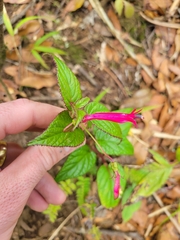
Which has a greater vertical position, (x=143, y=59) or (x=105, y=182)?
(x=143, y=59)

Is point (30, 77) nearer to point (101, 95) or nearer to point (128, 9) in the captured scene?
point (101, 95)

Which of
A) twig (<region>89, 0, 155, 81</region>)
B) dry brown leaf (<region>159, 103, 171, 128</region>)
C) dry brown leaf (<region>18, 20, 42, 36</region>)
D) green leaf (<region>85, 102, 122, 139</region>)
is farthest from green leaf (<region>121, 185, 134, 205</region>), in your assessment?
dry brown leaf (<region>18, 20, 42, 36</region>)

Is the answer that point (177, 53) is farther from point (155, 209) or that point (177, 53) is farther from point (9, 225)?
point (9, 225)

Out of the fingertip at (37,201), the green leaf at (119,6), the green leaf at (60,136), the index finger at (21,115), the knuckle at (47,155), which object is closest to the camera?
the green leaf at (60,136)

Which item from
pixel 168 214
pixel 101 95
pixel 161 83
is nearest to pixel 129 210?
pixel 168 214

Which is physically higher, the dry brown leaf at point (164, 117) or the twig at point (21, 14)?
the twig at point (21, 14)

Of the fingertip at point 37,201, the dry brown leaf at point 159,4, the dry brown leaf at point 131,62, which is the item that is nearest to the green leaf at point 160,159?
the dry brown leaf at point 131,62

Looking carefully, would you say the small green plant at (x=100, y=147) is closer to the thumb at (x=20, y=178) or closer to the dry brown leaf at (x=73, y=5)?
the thumb at (x=20, y=178)
